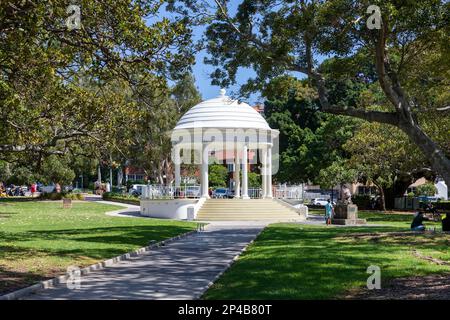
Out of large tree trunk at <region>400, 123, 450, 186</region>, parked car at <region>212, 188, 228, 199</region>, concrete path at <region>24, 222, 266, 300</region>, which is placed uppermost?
large tree trunk at <region>400, 123, 450, 186</region>

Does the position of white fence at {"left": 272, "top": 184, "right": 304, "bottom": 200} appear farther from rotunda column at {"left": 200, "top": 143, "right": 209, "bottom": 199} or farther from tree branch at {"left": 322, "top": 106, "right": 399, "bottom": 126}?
tree branch at {"left": 322, "top": 106, "right": 399, "bottom": 126}

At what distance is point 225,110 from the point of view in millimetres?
37094

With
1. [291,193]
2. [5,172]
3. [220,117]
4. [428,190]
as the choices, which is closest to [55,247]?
[220,117]

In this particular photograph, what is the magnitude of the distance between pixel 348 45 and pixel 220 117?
66.8ft

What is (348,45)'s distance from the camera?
16.5 metres

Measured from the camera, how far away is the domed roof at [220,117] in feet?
119

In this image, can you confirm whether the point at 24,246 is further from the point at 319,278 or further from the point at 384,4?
the point at 384,4

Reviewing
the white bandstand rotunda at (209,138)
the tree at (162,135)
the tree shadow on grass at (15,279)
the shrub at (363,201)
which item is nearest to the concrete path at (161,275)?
the tree shadow on grass at (15,279)

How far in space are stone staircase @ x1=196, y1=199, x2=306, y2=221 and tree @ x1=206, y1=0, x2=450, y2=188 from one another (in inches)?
586

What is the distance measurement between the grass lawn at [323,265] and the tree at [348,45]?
2.63 meters

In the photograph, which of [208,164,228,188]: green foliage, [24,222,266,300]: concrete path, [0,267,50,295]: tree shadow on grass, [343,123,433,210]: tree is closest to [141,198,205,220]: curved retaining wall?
[343,123,433,210]: tree

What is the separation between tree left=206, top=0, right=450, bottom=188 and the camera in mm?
14250

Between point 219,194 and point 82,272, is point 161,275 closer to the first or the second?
point 82,272
